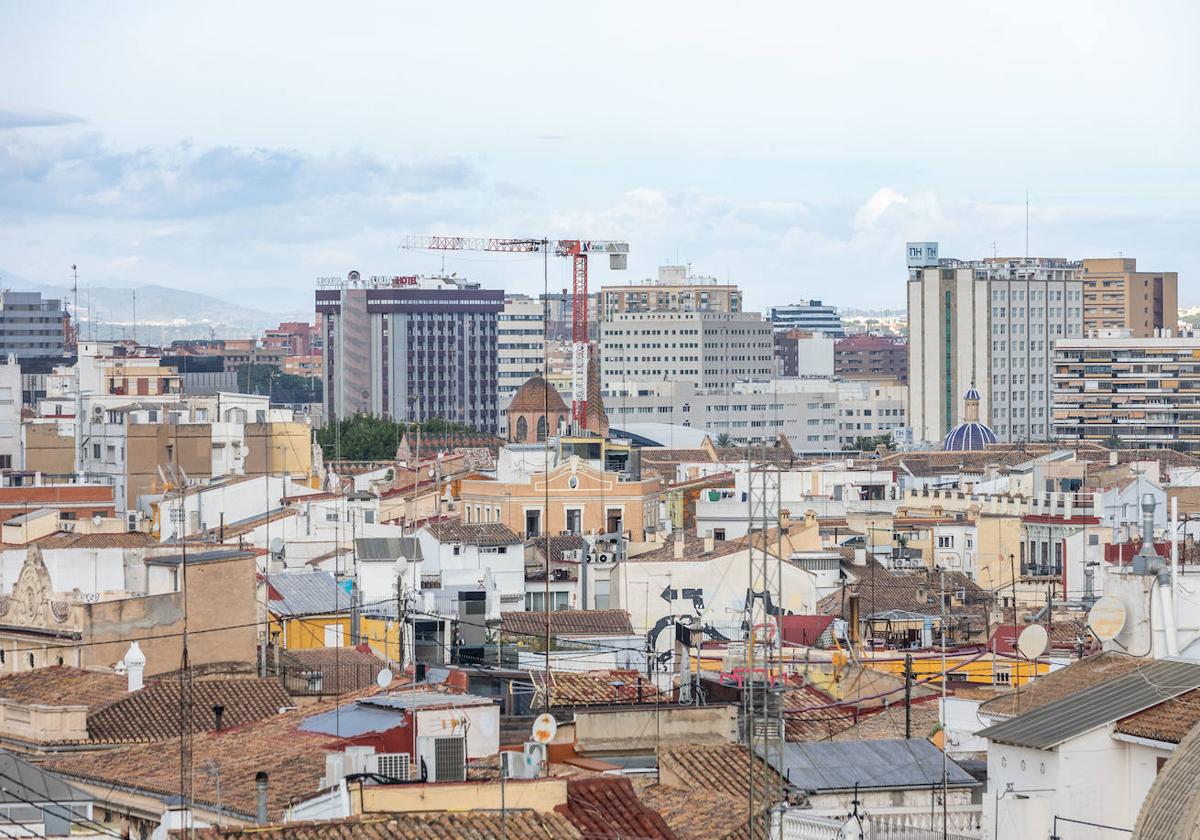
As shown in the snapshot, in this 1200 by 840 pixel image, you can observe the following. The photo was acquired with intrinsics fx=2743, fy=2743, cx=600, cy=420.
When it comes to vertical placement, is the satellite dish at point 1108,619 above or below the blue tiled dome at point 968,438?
above

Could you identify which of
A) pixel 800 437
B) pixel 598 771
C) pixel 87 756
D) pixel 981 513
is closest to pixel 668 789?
pixel 598 771

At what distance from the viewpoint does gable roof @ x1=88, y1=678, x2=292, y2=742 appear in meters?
23.5

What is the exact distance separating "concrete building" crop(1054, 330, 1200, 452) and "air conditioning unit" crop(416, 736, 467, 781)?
6224 inches

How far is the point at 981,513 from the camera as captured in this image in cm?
6372

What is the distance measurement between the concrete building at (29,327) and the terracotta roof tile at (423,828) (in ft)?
603

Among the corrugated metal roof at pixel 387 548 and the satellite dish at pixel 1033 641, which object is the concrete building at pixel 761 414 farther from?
the satellite dish at pixel 1033 641

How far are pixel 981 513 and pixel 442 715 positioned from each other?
153 ft

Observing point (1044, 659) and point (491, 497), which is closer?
point (1044, 659)

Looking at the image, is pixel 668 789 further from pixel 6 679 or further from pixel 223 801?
pixel 6 679

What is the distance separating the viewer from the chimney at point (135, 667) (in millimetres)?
25391

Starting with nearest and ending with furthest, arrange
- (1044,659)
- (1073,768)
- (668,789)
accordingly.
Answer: (1073,768) < (668,789) < (1044,659)

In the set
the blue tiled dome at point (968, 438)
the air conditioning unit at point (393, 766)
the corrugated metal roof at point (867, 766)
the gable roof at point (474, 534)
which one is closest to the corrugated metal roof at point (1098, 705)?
the corrugated metal roof at point (867, 766)

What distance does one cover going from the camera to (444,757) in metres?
17.2

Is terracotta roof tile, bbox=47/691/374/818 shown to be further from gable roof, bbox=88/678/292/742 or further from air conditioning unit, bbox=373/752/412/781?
gable roof, bbox=88/678/292/742
